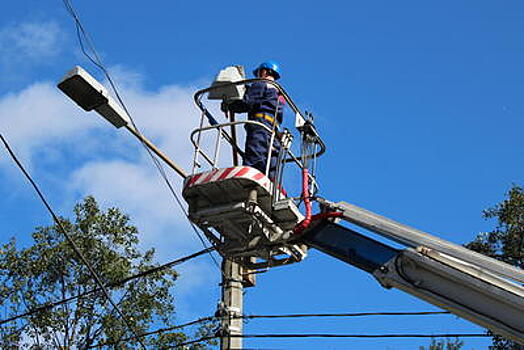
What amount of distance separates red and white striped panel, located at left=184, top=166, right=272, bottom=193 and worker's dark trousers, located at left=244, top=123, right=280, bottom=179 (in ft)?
1.71

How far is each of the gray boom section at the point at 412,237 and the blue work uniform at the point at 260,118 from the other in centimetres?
114

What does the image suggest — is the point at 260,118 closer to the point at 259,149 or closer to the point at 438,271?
the point at 259,149

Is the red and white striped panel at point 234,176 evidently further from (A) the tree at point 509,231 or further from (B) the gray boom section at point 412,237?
(A) the tree at point 509,231

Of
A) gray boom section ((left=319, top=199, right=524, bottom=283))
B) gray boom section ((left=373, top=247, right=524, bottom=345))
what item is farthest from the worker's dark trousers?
gray boom section ((left=373, top=247, right=524, bottom=345))

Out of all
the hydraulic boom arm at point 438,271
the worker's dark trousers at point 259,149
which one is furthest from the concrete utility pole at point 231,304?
the hydraulic boom arm at point 438,271

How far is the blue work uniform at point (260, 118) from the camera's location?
8.28m

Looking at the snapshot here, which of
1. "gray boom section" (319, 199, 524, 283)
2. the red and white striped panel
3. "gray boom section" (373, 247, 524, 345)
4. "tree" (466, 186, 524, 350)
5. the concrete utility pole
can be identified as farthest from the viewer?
"tree" (466, 186, 524, 350)

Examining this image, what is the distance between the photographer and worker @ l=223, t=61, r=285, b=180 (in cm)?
828

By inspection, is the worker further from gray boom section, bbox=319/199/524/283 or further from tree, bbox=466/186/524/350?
tree, bbox=466/186/524/350

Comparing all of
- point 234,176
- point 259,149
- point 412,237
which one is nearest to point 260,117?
point 259,149

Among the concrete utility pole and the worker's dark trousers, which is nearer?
the worker's dark trousers

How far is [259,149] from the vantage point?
27.2 feet

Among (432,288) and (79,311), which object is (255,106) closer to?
(432,288)

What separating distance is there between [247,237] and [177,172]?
106 centimetres
